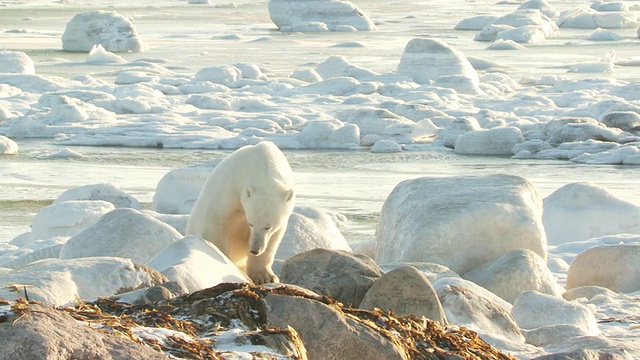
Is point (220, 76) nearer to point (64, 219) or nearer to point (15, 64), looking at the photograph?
point (15, 64)

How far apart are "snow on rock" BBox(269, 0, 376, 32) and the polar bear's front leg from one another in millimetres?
32856

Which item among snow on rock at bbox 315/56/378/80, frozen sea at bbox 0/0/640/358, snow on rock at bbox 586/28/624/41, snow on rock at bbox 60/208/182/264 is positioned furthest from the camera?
snow on rock at bbox 586/28/624/41

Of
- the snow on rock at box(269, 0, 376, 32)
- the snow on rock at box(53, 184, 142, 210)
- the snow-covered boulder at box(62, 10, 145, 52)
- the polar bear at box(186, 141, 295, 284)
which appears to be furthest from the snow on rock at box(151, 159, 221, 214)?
the snow on rock at box(269, 0, 376, 32)

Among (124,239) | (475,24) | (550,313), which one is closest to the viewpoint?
(550,313)

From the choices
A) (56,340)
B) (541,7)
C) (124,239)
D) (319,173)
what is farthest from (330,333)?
(541,7)

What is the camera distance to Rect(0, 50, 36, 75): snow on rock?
24.5 meters

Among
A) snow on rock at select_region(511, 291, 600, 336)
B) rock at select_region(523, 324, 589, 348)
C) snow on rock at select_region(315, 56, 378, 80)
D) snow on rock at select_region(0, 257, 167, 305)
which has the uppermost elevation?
snow on rock at select_region(0, 257, 167, 305)

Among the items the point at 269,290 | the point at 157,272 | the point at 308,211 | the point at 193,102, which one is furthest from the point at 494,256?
the point at 193,102

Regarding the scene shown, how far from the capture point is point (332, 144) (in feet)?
55.3

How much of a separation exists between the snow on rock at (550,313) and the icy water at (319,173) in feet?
14.0

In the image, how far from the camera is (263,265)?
6.38 metres

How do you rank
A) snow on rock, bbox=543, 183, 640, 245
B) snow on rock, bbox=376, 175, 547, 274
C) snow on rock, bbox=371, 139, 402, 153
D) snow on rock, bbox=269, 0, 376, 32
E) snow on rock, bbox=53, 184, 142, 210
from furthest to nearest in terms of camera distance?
snow on rock, bbox=269, 0, 376, 32, snow on rock, bbox=371, 139, 402, 153, snow on rock, bbox=53, 184, 142, 210, snow on rock, bbox=543, 183, 640, 245, snow on rock, bbox=376, 175, 547, 274

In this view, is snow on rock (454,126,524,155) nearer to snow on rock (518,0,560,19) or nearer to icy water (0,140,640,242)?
icy water (0,140,640,242)

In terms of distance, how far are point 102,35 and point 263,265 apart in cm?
2587
